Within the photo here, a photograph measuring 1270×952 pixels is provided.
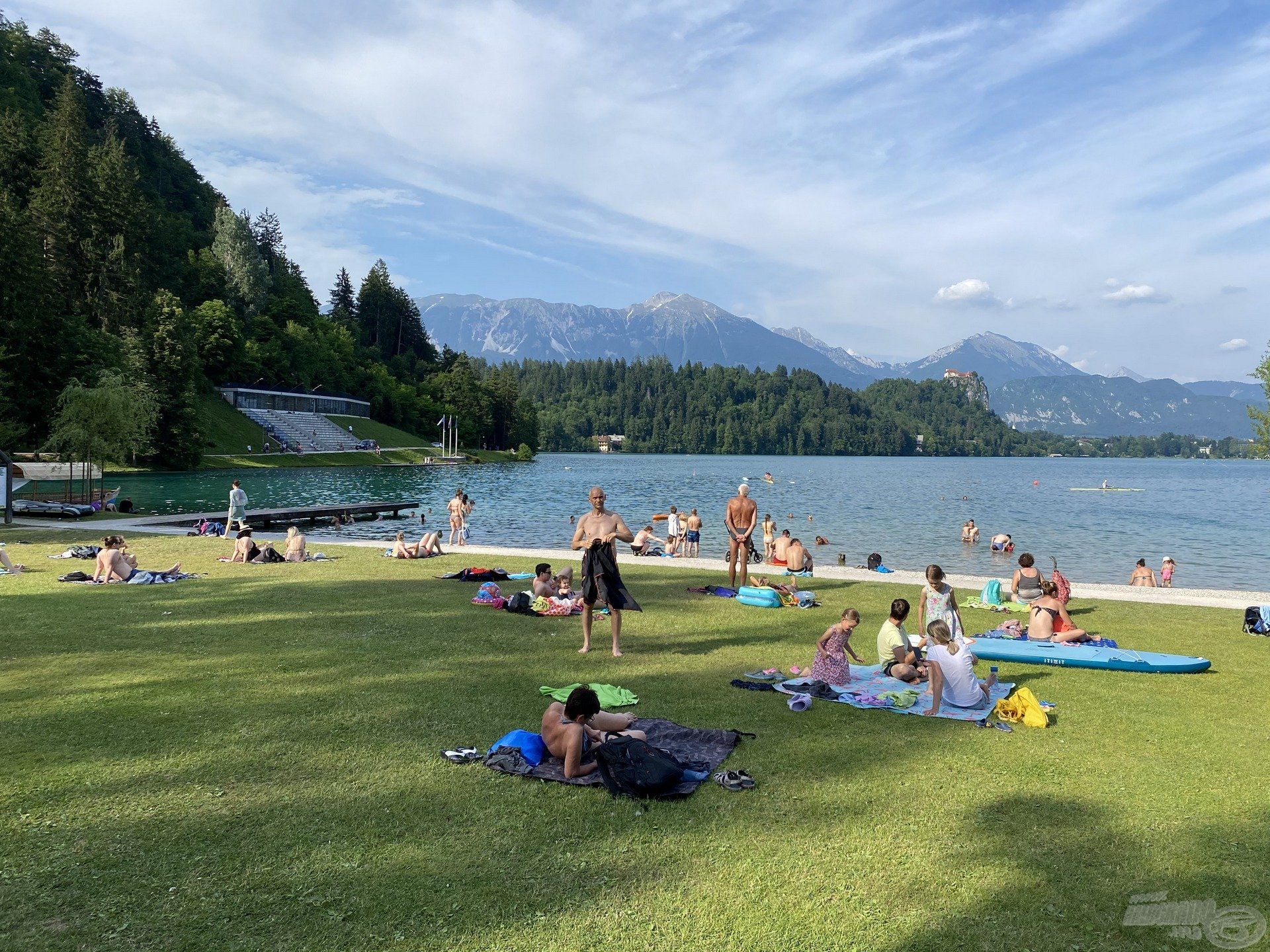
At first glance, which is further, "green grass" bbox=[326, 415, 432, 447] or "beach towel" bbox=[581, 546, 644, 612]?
"green grass" bbox=[326, 415, 432, 447]

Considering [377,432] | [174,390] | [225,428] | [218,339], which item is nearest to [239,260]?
[218,339]

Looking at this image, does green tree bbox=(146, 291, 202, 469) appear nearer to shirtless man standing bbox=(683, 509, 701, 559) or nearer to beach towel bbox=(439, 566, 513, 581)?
shirtless man standing bbox=(683, 509, 701, 559)

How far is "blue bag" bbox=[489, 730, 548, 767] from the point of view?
6.92 metres

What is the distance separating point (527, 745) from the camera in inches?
276

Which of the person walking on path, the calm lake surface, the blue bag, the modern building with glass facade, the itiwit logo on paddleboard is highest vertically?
the modern building with glass facade

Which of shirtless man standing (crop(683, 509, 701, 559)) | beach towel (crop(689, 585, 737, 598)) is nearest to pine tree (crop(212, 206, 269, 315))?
shirtless man standing (crop(683, 509, 701, 559))

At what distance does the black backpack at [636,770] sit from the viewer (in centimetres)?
635

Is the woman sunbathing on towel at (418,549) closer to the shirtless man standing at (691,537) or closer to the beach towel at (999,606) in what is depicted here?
the shirtless man standing at (691,537)

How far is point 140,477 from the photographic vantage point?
58.0 metres

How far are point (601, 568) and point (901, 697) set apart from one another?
4149mm

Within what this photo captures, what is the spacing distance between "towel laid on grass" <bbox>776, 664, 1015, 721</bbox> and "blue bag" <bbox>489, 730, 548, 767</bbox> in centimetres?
339

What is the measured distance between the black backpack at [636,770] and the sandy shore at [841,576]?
1083 cm

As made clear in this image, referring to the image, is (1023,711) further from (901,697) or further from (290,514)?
(290,514)

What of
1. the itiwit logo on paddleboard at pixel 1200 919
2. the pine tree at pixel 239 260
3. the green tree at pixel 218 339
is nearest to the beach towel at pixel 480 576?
the itiwit logo on paddleboard at pixel 1200 919
